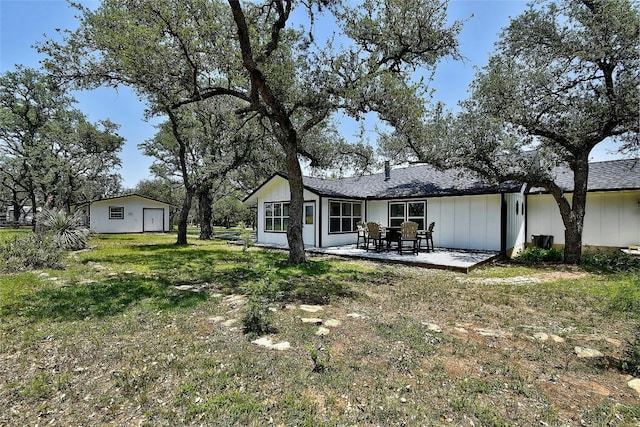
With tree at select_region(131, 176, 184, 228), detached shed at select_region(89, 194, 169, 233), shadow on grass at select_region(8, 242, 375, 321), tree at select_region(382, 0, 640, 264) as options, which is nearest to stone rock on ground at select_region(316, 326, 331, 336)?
shadow on grass at select_region(8, 242, 375, 321)

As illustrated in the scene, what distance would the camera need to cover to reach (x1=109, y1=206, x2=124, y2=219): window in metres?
23.4

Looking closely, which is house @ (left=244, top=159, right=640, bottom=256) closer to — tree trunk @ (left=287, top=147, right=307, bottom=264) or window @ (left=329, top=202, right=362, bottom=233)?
window @ (left=329, top=202, right=362, bottom=233)

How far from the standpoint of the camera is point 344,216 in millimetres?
14023

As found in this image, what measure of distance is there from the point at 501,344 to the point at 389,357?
1408mm

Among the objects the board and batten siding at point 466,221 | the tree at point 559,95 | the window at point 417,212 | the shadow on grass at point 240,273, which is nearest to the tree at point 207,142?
the shadow on grass at point 240,273

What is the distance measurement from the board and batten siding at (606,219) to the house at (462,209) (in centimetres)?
3

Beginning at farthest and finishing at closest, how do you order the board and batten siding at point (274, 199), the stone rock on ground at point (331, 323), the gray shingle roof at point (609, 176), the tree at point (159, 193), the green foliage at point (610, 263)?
the tree at point (159, 193), the board and batten siding at point (274, 199), the gray shingle roof at point (609, 176), the green foliage at point (610, 263), the stone rock on ground at point (331, 323)

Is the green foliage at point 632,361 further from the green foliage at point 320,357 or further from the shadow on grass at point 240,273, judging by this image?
the shadow on grass at point 240,273

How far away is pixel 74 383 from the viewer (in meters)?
2.57

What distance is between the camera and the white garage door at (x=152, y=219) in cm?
2528

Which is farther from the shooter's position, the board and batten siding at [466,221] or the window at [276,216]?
the window at [276,216]

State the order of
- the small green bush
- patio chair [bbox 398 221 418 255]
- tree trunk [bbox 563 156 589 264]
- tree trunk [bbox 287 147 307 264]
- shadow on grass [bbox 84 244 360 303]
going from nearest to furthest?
the small green bush < shadow on grass [bbox 84 244 360 303] < tree trunk [bbox 287 147 307 264] < tree trunk [bbox 563 156 589 264] < patio chair [bbox 398 221 418 255]

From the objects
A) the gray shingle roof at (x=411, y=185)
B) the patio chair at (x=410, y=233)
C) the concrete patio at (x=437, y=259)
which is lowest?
the concrete patio at (x=437, y=259)

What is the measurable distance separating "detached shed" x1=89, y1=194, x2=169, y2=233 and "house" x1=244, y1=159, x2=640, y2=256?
14363mm
